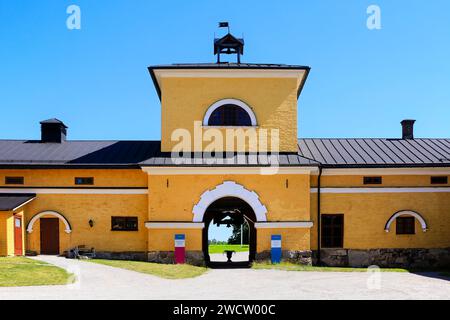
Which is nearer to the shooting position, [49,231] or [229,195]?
[229,195]

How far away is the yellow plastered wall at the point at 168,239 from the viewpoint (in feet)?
60.6

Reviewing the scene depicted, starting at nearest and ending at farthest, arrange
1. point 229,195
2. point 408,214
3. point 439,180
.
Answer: point 229,195 < point 408,214 < point 439,180

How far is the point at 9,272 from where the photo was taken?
43.3 feet

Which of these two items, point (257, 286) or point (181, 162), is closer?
point (257, 286)

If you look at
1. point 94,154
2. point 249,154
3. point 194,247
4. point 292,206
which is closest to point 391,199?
point 292,206

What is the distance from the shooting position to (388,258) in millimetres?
19719

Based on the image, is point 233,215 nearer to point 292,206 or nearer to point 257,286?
point 292,206

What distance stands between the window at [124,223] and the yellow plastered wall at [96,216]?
0.14 m

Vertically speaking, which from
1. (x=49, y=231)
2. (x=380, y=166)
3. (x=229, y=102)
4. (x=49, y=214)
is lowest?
(x=49, y=231)

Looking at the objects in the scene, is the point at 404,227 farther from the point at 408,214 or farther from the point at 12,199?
the point at 12,199

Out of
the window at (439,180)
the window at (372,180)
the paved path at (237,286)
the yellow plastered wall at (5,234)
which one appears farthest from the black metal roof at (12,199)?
the window at (439,180)

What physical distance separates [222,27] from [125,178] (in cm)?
856

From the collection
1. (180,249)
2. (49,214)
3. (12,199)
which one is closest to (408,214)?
(180,249)

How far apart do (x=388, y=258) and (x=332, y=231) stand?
8.76 feet
